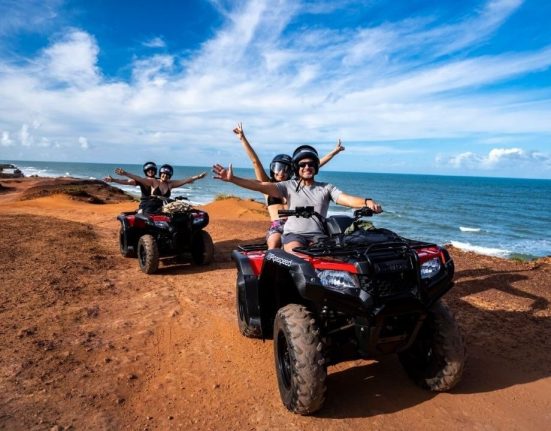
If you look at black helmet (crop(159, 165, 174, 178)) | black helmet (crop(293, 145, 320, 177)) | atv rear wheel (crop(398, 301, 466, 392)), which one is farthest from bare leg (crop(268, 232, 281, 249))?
black helmet (crop(159, 165, 174, 178))

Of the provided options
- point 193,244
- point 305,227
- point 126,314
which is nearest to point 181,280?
point 193,244

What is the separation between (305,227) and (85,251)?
6.83 metres

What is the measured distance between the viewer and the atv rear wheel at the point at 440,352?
3381 mm

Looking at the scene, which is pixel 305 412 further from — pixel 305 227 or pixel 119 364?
pixel 119 364

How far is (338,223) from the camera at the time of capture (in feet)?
13.1

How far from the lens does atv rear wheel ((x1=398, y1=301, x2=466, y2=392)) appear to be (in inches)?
133

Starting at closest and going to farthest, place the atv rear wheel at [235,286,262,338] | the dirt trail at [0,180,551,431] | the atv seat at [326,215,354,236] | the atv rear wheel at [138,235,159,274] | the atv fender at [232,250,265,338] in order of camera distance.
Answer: the dirt trail at [0,180,551,431]
the atv seat at [326,215,354,236]
the atv fender at [232,250,265,338]
the atv rear wheel at [235,286,262,338]
the atv rear wheel at [138,235,159,274]

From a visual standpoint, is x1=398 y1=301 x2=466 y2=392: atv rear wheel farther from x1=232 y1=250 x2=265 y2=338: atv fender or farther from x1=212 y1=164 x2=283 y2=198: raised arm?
x1=212 y1=164 x2=283 y2=198: raised arm

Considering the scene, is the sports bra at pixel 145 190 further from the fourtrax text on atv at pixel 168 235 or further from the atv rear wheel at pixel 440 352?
the atv rear wheel at pixel 440 352

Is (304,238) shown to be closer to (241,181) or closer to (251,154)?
(241,181)

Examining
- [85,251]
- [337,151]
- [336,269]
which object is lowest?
[85,251]

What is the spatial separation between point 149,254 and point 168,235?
2.39 ft

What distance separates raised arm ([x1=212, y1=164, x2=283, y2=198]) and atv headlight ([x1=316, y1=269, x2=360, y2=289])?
1385 millimetres

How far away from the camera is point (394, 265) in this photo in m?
2.97
